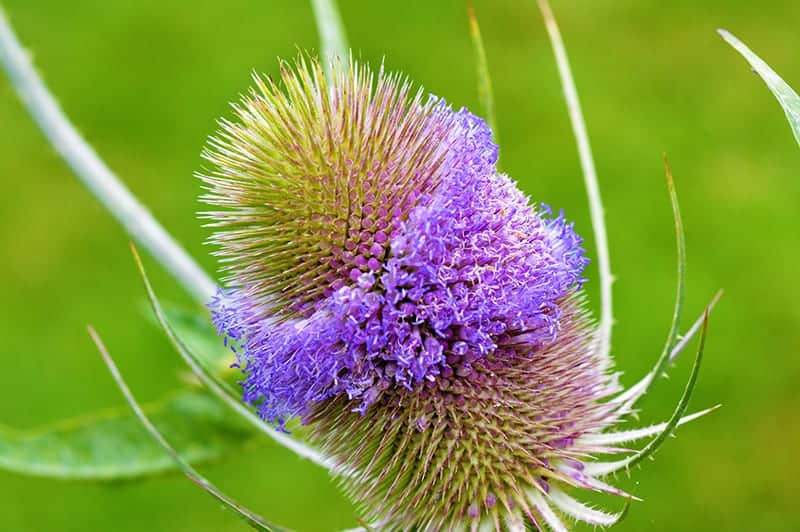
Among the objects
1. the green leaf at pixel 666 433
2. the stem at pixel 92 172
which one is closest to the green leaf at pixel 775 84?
the green leaf at pixel 666 433

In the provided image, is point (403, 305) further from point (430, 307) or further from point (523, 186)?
point (523, 186)

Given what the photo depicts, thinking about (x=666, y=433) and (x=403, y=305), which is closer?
(x=666, y=433)

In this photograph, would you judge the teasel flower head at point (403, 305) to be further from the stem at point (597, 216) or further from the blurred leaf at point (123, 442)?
the blurred leaf at point (123, 442)

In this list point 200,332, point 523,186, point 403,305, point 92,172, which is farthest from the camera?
point 523,186

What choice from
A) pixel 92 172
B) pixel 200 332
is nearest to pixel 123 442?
pixel 200 332

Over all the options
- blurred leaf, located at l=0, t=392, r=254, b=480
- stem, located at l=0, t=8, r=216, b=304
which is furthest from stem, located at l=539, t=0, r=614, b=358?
stem, located at l=0, t=8, r=216, b=304

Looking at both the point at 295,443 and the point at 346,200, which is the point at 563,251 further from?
the point at 295,443

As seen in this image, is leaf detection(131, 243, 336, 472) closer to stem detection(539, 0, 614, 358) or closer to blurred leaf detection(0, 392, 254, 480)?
blurred leaf detection(0, 392, 254, 480)

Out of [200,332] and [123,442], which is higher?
[200,332]
